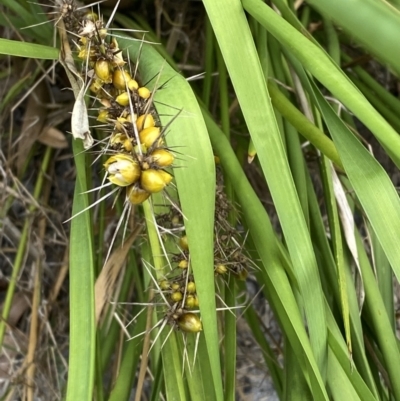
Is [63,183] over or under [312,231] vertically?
over

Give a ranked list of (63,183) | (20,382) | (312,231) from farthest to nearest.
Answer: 1. (63,183)
2. (20,382)
3. (312,231)

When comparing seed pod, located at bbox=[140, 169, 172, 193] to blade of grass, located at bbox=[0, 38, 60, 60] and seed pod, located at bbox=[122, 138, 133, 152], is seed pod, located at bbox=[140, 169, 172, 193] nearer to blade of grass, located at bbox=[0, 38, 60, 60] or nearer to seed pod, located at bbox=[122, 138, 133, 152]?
seed pod, located at bbox=[122, 138, 133, 152]

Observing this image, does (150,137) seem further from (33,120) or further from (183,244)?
(33,120)

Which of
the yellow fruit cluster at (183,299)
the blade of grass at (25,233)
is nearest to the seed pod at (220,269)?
the yellow fruit cluster at (183,299)

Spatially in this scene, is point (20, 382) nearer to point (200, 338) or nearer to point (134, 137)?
point (200, 338)

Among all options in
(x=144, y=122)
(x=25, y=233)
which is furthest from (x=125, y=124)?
(x=25, y=233)

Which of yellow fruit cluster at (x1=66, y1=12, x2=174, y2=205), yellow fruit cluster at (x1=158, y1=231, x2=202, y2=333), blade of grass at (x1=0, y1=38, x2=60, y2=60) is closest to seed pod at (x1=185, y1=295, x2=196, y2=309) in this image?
yellow fruit cluster at (x1=158, y1=231, x2=202, y2=333)

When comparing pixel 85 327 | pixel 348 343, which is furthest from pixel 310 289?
pixel 85 327
